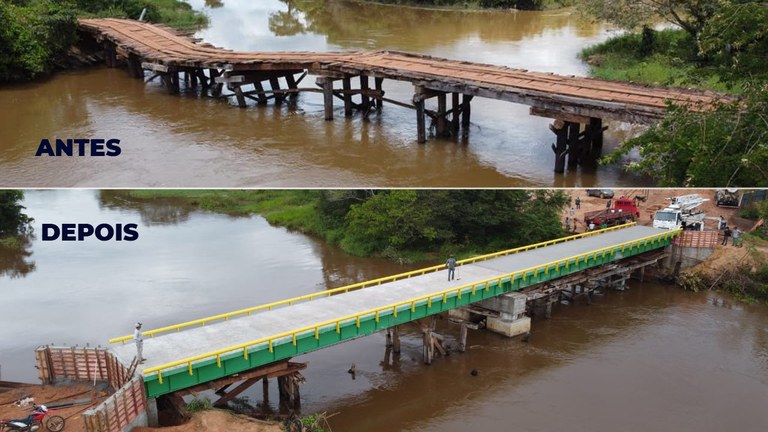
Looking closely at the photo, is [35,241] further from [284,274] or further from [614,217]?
[614,217]

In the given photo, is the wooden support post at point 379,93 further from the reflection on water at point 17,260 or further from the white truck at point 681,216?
the reflection on water at point 17,260

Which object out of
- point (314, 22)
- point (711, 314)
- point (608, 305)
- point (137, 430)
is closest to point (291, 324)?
point (137, 430)

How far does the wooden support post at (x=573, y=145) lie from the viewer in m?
22.6

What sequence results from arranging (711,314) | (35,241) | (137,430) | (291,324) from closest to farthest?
(137,430)
(291,324)
(711,314)
(35,241)

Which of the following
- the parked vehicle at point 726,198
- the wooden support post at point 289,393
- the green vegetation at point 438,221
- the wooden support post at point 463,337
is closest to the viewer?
the wooden support post at point 289,393

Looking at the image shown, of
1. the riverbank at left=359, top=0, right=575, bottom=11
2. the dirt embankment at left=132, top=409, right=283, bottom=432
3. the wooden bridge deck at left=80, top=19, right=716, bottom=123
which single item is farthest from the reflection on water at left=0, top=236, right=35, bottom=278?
the riverbank at left=359, top=0, right=575, bottom=11

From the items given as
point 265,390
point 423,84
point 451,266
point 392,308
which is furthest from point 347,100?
point 265,390

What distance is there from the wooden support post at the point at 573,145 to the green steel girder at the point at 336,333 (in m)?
3.20

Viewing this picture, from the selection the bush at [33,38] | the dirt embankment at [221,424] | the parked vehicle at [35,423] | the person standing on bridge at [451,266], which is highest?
the bush at [33,38]

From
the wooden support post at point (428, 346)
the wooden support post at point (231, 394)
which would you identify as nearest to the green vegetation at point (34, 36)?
the wooden support post at point (231, 394)

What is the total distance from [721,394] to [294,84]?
66.1ft

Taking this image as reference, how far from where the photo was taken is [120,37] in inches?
1373

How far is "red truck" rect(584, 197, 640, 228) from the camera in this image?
3114cm

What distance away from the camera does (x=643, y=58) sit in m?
39.9
